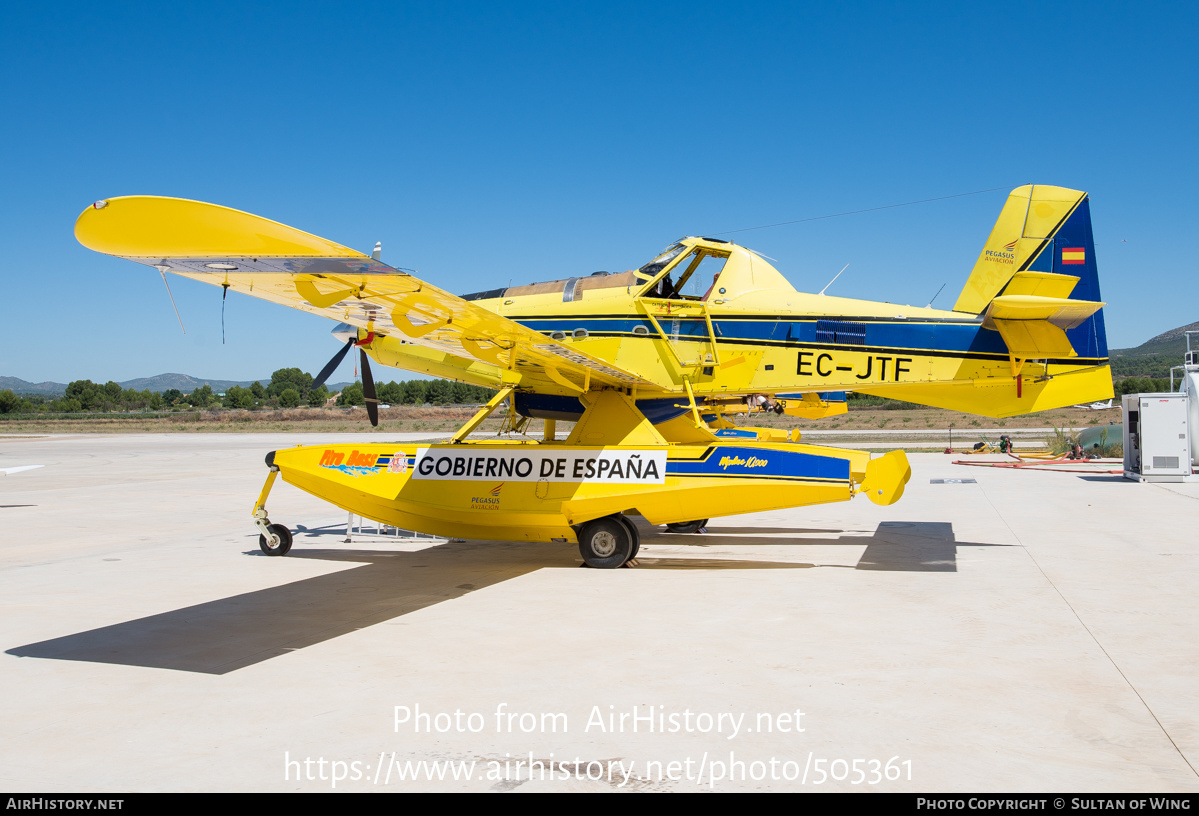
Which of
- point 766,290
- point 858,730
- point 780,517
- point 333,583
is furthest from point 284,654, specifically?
point 780,517

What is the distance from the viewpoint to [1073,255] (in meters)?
9.88

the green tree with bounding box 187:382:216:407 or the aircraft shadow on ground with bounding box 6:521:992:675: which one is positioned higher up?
the green tree with bounding box 187:382:216:407

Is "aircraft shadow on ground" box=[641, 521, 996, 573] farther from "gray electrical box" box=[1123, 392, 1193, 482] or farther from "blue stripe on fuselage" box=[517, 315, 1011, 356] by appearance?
"gray electrical box" box=[1123, 392, 1193, 482]

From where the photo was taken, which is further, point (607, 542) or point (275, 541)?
point (275, 541)

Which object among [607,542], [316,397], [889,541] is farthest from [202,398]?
[889,541]

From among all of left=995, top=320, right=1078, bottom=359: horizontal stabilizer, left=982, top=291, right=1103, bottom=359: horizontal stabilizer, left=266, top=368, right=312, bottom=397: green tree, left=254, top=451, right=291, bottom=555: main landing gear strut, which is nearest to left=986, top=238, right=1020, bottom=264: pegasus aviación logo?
left=982, top=291, right=1103, bottom=359: horizontal stabilizer

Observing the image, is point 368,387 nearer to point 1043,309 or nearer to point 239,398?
point 1043,309

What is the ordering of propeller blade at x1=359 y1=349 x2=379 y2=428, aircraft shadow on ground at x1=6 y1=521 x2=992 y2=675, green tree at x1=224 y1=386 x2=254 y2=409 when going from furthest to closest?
green tree at x1=224 y1=386 x2=254 y2=409
propeller blade at x1=359 y1=349 x2=379 y2=428
aircraft shadow on ground at x1=6 y1=521 x2=992 y2=675

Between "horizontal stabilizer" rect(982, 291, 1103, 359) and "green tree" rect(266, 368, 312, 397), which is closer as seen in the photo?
"horizontal stabilizer" rect(982, 291, 1103, 359)

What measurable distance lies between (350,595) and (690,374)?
5.03 meters

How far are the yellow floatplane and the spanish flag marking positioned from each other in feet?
0.09

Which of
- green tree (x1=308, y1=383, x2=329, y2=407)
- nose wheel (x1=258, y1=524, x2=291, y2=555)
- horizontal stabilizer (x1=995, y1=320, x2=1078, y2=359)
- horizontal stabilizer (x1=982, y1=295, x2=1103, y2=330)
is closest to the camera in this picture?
horizontal stabilizer (x1=982, y1=295, x2=1103, y2=330)

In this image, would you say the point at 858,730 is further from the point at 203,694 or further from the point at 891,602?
the point at 203,694

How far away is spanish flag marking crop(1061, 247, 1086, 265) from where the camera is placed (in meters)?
9.82
